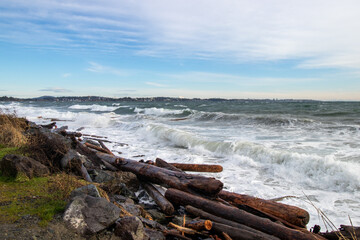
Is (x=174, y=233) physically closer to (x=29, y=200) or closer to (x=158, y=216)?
(x=158, y=216)

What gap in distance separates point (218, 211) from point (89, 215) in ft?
6.68

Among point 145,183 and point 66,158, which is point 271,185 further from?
point 66,158

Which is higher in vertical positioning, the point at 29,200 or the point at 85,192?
the point at 85,192

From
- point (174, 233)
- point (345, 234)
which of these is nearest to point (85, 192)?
point (174, 233)

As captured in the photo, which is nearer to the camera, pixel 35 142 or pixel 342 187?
pixel 35 142

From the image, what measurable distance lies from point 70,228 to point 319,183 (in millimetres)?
7105

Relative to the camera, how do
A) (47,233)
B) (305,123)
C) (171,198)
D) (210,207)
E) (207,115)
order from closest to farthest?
(47,233)
(210,207)
(171,198)
(305,123)
(207,115)

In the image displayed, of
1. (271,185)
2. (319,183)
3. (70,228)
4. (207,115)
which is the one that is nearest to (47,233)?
(70,228)

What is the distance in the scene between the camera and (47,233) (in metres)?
3.38

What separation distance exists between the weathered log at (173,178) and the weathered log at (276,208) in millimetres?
419

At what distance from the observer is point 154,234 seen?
3857 millimetres

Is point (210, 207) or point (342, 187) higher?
point (210, 207)

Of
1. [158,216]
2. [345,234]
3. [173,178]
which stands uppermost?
[173,178]

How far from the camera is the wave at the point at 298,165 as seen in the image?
25.2 ft
